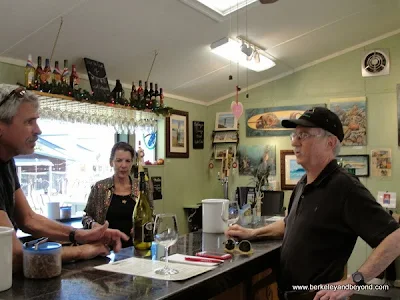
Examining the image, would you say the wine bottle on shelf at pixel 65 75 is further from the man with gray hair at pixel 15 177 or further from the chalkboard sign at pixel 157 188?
the chalkboard sign at pixel 157 188

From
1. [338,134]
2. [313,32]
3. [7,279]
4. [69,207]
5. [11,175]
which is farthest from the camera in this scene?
[313,32]

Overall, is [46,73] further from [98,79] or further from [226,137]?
[226,137]

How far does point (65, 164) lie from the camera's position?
180 inches

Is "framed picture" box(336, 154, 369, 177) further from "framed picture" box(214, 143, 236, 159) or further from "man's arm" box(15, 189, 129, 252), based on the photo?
"man's arm" box(15, 189, 129, 252)

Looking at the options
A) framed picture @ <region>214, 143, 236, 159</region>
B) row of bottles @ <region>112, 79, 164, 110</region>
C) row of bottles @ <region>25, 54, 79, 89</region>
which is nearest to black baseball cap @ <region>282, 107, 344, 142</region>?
row of bottles @ <region>25, 54, 79, 89</region>

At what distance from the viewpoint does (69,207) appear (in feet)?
14.1

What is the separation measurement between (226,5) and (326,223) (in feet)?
8.29

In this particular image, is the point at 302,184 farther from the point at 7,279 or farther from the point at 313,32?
the point at 313,32

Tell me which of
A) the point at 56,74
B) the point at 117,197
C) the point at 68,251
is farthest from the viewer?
the point at 56,74

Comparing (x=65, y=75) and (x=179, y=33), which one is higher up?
(x=179, y=33)

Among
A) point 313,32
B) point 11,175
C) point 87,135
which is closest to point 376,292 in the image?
point 313,32

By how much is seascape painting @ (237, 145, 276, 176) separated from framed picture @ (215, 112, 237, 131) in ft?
1.12

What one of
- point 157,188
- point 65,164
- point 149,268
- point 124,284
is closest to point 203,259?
point 149,268

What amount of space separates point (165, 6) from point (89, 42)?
74cm
